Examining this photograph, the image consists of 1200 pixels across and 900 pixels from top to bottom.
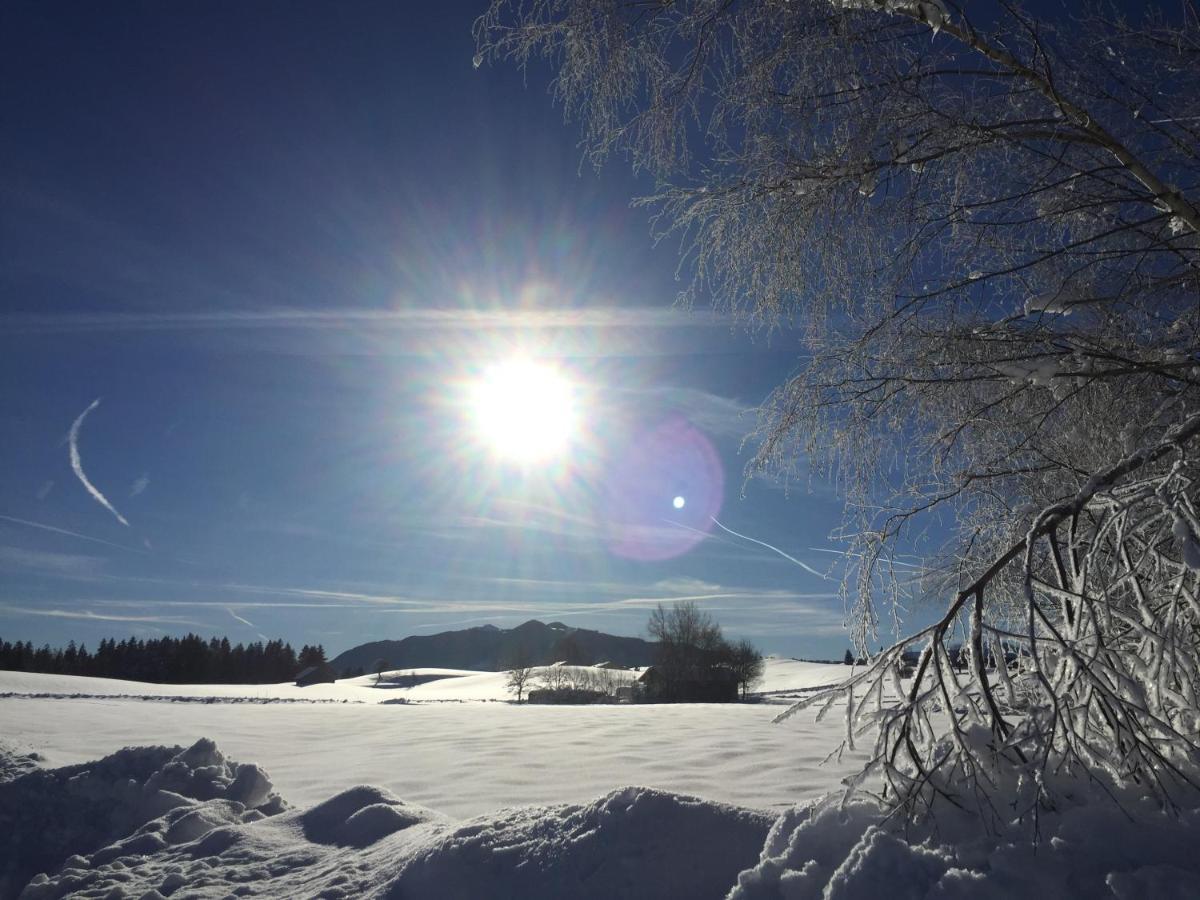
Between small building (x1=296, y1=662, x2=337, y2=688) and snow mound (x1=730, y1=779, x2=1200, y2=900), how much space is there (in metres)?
77.0

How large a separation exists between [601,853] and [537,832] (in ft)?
1.15

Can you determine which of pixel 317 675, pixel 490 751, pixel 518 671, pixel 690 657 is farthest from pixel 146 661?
pixel 490 751

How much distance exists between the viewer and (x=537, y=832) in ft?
10.0

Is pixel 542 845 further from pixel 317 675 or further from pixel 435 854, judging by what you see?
pixel 317 675

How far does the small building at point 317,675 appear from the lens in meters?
72.4

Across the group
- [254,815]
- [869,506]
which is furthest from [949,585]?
[254,815]

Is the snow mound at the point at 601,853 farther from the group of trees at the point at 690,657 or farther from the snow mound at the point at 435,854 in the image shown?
the group of trees at the point at 690,657

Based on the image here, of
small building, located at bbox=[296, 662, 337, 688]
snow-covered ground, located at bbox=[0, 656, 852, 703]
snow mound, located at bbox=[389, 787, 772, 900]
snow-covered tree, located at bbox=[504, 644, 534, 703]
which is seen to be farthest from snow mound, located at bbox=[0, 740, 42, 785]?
small building, located at bbox=[296, 662, 337, 688]

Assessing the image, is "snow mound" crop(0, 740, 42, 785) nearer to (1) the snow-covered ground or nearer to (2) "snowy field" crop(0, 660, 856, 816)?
(2) "snowy field" crop(0, 660, 856, 816)

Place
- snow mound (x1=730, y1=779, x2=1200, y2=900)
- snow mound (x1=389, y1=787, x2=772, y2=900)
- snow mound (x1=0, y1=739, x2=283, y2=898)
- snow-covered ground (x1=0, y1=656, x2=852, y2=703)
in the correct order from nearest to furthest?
snow mound (x1=730, y1=779, x2=1200, y2=900) → snow mound (x1=389, y1=787, x2=772, y2=900) → snow mound (x1=0, y1=739, x2=283, y2=898) → snow-covered ground (x1=0, y1=656, x2=852, y2=703)

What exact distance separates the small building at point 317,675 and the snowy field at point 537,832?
2834 inches

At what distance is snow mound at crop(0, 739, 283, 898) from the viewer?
13.5 feet

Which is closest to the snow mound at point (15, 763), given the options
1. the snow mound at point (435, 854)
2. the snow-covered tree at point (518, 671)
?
the snow mound at point (435, 854)

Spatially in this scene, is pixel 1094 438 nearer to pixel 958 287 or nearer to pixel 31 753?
pixel 958 287
